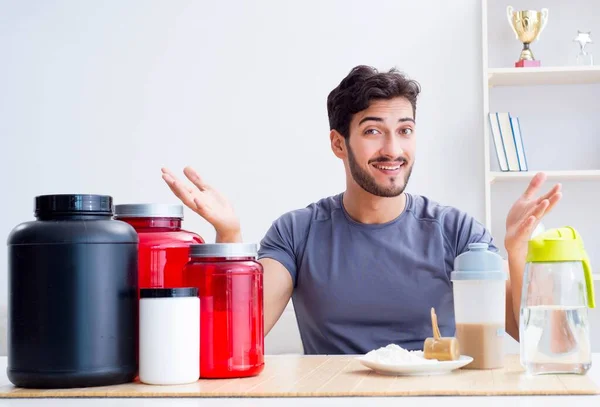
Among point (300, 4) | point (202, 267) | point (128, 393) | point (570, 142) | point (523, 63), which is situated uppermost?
point (300, 4)

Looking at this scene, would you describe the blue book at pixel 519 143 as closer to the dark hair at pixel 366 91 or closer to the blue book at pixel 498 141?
the blue book at pixel 498 141

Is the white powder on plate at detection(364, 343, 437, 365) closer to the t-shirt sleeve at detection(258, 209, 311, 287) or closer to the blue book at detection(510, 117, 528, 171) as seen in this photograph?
the t-shirt sleeve at detection(258, 209, 311, 287)

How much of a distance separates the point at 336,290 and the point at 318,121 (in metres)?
1.47

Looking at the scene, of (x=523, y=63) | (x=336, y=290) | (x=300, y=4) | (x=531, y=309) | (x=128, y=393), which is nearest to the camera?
(x=128, y=393)

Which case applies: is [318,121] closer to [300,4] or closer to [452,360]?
[300,4]

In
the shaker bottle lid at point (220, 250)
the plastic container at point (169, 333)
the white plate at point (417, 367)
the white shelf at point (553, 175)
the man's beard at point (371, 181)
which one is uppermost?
the white shelf at point (553, 175)

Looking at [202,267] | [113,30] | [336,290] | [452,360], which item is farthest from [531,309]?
[113,30]

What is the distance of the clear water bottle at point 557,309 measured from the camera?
1.18m

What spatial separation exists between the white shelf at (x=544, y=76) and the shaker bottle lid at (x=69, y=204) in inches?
95.1

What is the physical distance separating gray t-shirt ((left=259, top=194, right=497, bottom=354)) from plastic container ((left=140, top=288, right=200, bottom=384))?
3.26ft

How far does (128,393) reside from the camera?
1.06 metres

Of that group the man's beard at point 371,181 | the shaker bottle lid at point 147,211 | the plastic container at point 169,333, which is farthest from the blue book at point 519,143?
the plastic container at point 169,333

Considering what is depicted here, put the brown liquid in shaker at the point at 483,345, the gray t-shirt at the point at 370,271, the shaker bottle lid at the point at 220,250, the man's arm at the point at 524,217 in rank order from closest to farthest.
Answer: the shaker bottle lid at the point at 220,250 → the brown liquid in shaker at the point at 483,345 → the man's arm at the point at 524,217 → the gray t-shirt at the point at 370,271

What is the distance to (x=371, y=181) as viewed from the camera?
2.14 metres
